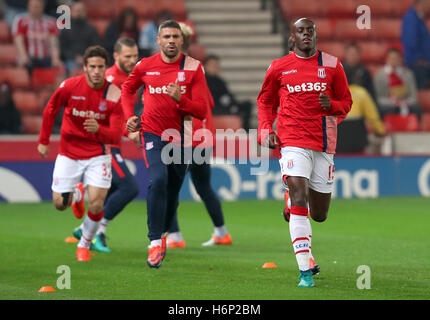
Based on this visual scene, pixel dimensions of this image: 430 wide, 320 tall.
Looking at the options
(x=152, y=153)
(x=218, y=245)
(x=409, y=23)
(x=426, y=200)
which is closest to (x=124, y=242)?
(x=218, y=245)

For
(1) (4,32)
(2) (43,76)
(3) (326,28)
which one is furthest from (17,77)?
(3) (326,28)

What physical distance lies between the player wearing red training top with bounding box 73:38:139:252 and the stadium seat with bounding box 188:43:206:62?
26.3 ft

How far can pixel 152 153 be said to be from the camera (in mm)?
8367

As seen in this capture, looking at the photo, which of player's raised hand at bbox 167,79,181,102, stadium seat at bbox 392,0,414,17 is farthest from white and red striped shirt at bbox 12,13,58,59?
player's raised hand at bbox 167,79,181,102

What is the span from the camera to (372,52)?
1945cm

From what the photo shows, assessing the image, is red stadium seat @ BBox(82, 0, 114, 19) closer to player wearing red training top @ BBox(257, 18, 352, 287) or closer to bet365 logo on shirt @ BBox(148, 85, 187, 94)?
bet365 logo on shirt @ BBox(148, 85, 187, 94)

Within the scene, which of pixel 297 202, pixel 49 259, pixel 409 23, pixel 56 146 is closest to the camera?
pixel 297 202

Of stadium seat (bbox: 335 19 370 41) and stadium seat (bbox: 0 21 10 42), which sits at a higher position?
stadium seat (bbox: 335 19 370 41)

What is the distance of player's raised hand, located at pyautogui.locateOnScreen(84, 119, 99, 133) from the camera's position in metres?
8.91

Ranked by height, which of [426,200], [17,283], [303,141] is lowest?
[17,283]

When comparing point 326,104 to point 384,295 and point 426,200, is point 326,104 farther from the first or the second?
point 426,200

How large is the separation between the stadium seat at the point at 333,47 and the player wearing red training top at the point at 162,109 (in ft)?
34.7

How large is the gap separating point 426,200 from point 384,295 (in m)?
8.79
